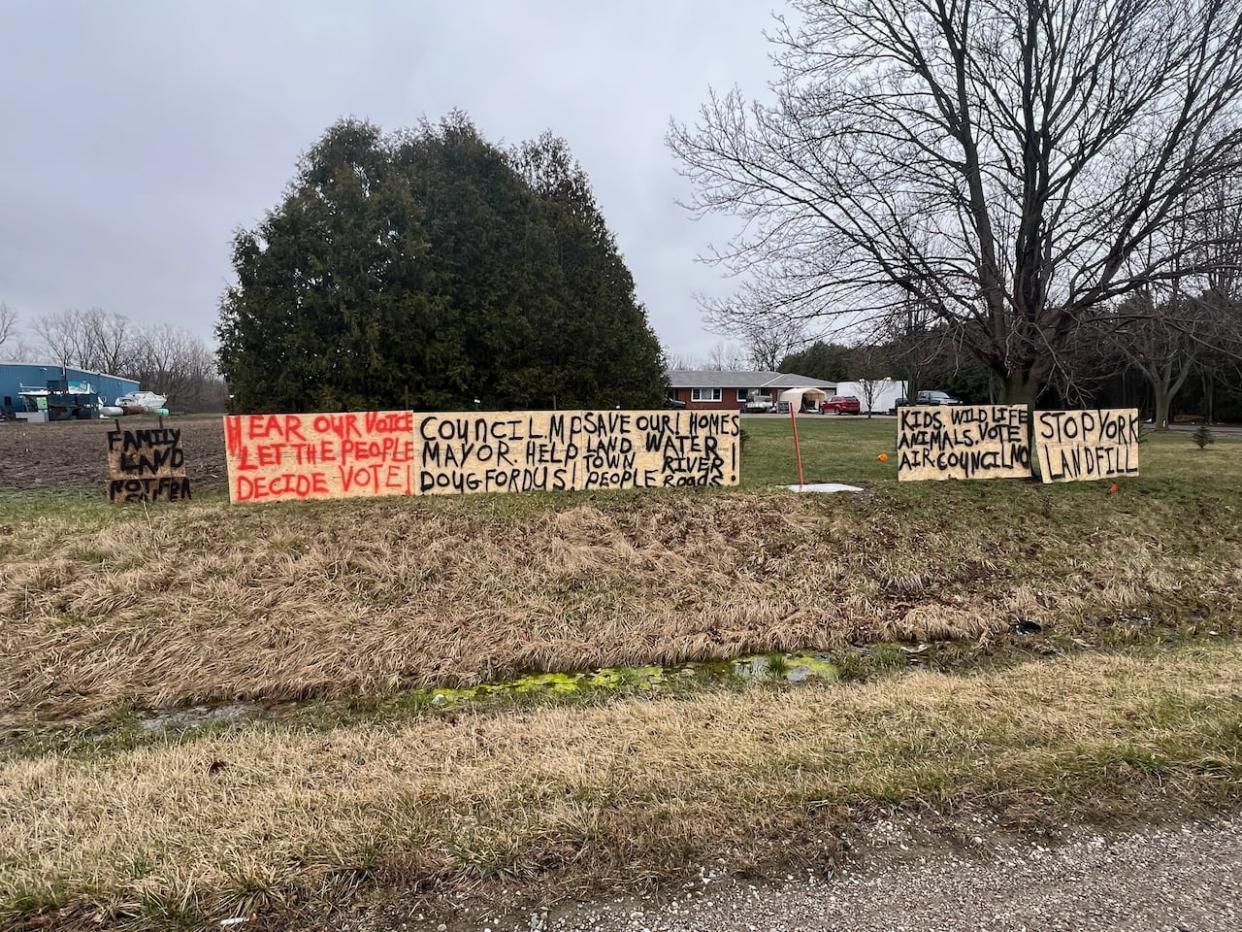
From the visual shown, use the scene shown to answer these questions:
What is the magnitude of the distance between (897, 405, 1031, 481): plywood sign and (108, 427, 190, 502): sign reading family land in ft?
33.9

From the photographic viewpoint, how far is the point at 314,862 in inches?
94.5

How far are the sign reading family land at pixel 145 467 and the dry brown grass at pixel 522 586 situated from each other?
35.2 inches

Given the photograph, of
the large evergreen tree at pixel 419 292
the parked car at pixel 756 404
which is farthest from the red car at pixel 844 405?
the large evergreen tree at pixel 419 292

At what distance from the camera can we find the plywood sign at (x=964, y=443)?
1000cm

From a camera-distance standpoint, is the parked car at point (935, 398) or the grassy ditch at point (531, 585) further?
the parked car at point (935, 398)

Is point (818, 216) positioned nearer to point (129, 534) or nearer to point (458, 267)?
point (458, 267)

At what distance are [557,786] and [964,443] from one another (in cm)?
941

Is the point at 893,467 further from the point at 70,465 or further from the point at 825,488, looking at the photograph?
the point at 70,465

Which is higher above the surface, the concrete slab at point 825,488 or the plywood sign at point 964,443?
the plywood sign at point 964,443

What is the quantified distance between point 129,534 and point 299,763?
192 inches

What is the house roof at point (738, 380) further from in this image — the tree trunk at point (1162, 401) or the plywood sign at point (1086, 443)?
the plywood sign at point (1086, 443)

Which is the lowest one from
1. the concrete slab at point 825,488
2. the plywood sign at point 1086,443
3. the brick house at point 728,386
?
the concrete slab at point 825,488

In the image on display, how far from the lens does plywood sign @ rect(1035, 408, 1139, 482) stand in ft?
32.7

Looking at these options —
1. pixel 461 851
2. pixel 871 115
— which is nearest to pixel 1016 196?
pixel 871 115
